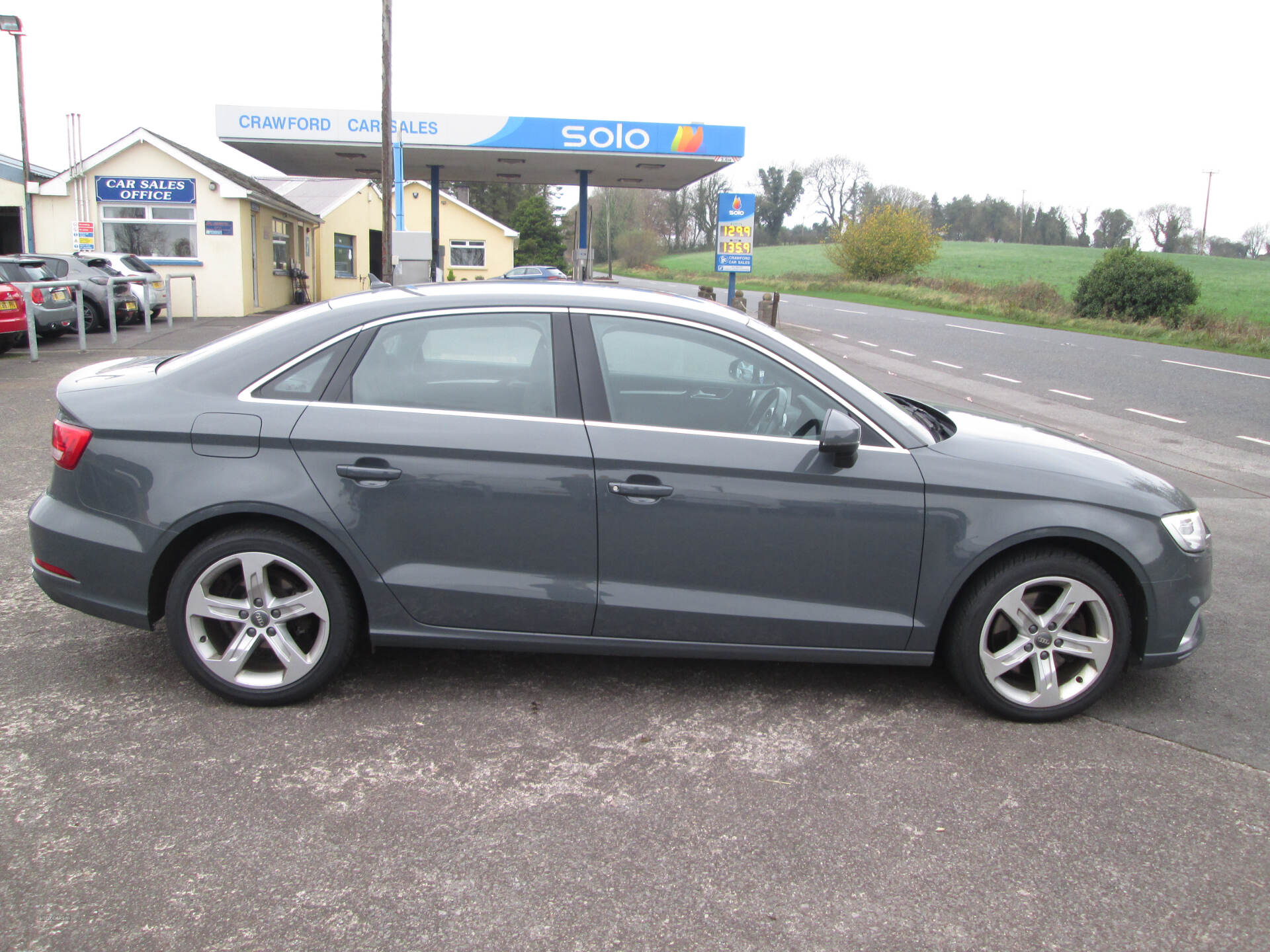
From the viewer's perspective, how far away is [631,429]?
367 cm

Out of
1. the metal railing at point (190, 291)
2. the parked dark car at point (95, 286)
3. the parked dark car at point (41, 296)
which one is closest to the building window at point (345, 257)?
the metal railing at point (190, 291)

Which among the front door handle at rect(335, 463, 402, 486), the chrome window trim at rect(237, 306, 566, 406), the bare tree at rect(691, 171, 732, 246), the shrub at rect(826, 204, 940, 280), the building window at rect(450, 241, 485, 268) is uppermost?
the bare tree at rect(691, 171, 732, 246)

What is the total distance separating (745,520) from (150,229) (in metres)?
26.2

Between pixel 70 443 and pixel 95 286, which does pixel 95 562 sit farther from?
pixel 95 286

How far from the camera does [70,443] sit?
12.4 feet

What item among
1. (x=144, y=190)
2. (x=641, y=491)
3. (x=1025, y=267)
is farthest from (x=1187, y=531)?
(x=1025, y=267)

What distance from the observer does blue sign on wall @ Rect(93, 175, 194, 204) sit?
25.2 m

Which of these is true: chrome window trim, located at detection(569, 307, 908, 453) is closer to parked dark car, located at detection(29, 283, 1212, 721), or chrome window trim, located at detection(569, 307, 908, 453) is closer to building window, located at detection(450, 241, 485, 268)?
parked dark car, located at detection(29, 283, 1212, 721)

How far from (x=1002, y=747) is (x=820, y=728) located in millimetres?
640

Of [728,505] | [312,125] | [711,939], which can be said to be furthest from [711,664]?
[312,125]

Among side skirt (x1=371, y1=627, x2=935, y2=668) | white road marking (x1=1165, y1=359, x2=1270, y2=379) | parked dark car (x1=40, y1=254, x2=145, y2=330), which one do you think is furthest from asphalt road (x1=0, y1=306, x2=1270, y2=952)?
parked dark car (x1=40, y1=254, x2=145, y2=330)

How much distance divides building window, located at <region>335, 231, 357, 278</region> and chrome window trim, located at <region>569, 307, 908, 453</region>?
126ft

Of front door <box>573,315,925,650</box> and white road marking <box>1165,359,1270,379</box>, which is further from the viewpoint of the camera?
white road marking <box>1165,359,1270,379</box>

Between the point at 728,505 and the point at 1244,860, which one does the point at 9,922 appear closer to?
the point at 728,505
